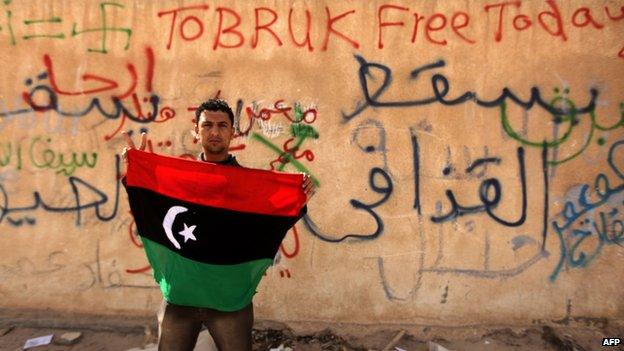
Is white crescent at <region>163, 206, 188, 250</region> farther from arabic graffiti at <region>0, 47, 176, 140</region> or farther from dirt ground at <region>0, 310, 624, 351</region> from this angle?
dirt ground at <region>0, 310, 624, 351</region>

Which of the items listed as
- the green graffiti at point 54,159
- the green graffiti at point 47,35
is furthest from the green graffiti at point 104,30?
the green graffiti at point 54,159

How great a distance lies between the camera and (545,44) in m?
3.32

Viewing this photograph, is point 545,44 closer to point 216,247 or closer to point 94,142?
point 216,247

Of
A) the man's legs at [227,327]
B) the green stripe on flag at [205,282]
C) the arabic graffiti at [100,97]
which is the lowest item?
the man's legs at [227,327]

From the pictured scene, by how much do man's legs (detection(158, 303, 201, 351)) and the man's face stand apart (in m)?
0.77

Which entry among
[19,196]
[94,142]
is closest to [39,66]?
[94,142]

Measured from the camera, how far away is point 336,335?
3.50m

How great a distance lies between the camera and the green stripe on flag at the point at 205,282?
7.15 feet

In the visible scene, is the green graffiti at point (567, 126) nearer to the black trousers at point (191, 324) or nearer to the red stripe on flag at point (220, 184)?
the red stripe on flag at point (220, 184)

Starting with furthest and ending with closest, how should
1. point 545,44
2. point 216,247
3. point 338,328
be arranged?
1. point 338,328
2. point 545,44
3. point 216,247

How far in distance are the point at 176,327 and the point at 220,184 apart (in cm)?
71

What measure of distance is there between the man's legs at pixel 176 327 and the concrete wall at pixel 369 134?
1327 mm

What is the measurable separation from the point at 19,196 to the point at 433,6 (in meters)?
3.41

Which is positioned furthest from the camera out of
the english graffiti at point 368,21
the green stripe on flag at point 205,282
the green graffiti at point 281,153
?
the green graffiti at point 281,153
